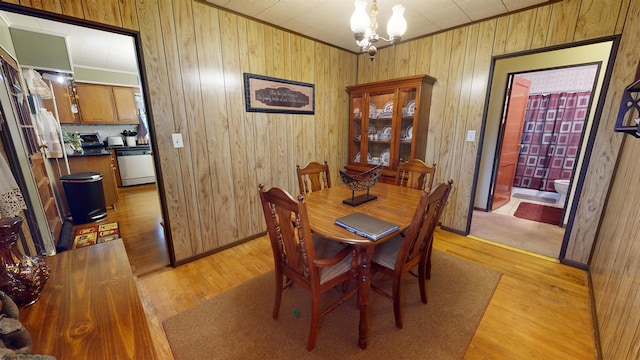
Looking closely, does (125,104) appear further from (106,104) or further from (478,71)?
(478,71)

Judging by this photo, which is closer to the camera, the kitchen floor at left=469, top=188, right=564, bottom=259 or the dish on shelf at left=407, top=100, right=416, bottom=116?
the kitchen floor at left=469, top=188, right=564, bottom=259

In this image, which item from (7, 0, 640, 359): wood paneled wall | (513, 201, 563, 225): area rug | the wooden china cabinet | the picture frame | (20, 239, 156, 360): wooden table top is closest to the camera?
(20, 239, 156, 360): wooden table top

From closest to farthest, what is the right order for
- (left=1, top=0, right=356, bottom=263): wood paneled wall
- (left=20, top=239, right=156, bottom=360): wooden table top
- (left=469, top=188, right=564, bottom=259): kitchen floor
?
1. (left=20, top=239, right=156, bottom=360): wooden table top
2. (left=1, top=0, right=356, bottom=263): wood paneled wall
3. (left=469, top=188, right=564, bottom=259): kitchen floor

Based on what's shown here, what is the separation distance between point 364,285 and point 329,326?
1.55 feet

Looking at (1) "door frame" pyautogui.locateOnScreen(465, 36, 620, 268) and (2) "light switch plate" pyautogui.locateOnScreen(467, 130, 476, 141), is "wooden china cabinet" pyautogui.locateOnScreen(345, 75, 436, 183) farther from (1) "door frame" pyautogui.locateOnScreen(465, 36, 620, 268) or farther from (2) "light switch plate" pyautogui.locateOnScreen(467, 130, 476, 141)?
(1) "door frame" pyautogui.locateOnScreen(465, 36, 620, 268)

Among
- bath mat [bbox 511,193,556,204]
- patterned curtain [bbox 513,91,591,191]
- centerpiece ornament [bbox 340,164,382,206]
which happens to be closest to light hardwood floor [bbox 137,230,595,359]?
centerpiece ornament [bbox 340,164,382,206]

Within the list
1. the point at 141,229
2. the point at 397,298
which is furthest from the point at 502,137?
the point at 141,229

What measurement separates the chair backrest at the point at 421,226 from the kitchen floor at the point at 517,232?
171 cm

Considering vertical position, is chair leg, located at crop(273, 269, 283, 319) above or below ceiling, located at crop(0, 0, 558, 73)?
below

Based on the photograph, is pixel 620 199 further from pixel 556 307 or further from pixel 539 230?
pixel 539 230

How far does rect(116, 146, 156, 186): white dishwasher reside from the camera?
5031 mm

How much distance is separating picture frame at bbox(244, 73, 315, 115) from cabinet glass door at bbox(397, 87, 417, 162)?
3.60 feet

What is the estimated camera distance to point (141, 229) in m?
3.10

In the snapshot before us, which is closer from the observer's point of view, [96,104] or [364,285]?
[364,285]
